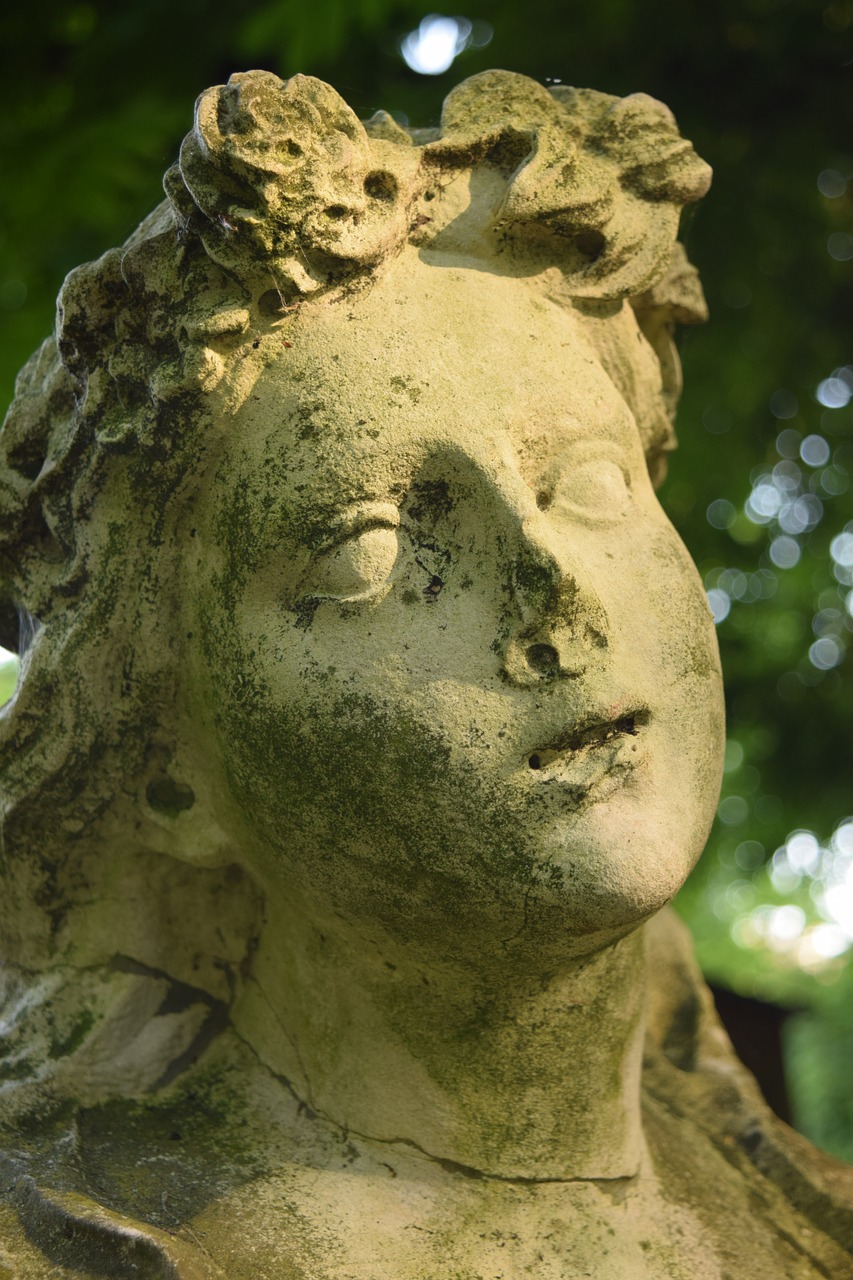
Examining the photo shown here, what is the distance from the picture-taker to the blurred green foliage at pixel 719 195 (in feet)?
9.64

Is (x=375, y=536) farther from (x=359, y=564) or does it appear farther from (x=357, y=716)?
(x=357, y=716)

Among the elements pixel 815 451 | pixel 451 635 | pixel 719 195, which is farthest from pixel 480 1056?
pixel 815 451

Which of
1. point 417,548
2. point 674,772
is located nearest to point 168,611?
point 417,548

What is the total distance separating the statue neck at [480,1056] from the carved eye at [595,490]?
22.2 inches

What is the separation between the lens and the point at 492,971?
5.81ft

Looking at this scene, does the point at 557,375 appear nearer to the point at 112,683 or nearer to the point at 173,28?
the point at 112,683

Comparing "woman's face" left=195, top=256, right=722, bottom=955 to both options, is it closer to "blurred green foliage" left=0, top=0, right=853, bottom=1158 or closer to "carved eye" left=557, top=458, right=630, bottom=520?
"carved eye" left=557, top=458, right=630, bottom=520

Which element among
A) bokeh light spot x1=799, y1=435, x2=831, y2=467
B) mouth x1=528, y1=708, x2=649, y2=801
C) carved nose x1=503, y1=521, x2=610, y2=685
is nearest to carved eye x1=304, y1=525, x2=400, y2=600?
carved nose x1=503, y1=521, x2=610, y2=685

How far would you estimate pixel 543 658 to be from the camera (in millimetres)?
1664

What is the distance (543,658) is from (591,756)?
0.42 feet

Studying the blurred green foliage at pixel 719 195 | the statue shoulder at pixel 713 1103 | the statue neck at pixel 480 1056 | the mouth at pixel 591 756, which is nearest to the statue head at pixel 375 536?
the mouth at pixel 591 756

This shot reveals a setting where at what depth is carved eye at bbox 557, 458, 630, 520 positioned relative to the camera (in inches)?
70.6

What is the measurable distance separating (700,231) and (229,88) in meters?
1.98

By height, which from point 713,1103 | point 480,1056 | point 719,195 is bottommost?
point 713,1103
